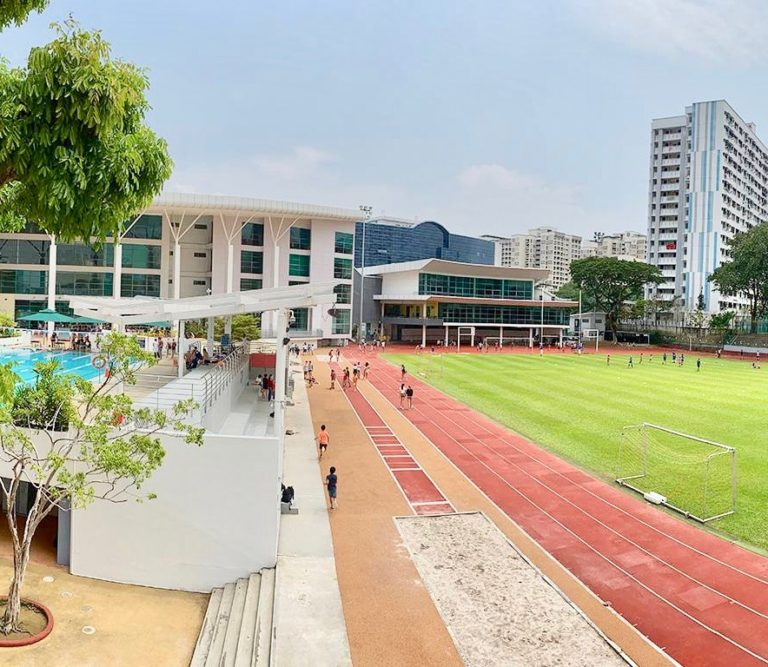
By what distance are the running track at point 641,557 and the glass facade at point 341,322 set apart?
4318 centimetres

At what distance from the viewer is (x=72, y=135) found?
5.77 metres

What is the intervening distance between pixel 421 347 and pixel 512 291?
16949 millimetres

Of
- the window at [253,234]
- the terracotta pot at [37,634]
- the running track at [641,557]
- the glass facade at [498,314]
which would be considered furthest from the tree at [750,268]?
the terracotta pot at [37,634]

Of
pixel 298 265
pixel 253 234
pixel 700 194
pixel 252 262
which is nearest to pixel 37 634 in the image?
pixel 252 262

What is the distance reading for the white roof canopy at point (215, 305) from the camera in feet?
46.5

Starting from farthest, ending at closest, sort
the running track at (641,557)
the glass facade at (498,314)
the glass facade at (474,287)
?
the glass facade at (498,314)
the glass facade at (474,287)
the running track at (641,557)

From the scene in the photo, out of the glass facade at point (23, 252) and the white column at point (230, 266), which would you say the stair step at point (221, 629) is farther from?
the glass facade at point (23, 252)

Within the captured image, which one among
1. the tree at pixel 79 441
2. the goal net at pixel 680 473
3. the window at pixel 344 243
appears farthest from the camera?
the window at pixel 344 243

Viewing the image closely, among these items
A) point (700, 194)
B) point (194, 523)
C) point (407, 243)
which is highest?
point (700, 194)

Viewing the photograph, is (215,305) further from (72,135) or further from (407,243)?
(407,243)

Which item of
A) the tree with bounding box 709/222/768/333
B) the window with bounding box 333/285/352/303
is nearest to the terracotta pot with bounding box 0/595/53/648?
the window with bounding box 333/285/352/303

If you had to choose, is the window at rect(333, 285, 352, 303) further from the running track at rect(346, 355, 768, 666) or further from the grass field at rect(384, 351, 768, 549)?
the running track at rect(346, 355, 768, 666)

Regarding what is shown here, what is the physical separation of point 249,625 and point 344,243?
54.0 metres

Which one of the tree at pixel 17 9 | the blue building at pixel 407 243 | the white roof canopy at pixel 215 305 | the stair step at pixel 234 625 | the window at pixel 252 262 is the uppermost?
the blue building at pixel 407 243
